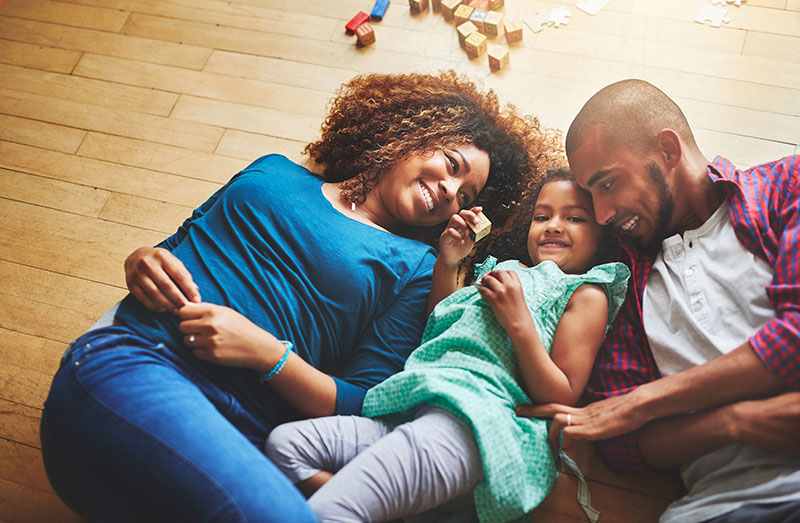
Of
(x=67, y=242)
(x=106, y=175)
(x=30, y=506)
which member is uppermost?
(x=106, y=175)

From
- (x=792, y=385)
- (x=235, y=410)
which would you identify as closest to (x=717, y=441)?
(x=792, y=385)

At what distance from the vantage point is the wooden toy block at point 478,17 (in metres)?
2.66

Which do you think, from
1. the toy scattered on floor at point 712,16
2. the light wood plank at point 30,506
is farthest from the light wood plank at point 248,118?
the toy scattered on floor at point 712,16

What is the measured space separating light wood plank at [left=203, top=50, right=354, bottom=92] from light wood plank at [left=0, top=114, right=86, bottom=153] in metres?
0.59

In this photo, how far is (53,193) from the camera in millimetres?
2430

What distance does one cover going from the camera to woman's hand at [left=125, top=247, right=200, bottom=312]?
63.6 inches

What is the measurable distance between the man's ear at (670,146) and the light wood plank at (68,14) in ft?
7.69

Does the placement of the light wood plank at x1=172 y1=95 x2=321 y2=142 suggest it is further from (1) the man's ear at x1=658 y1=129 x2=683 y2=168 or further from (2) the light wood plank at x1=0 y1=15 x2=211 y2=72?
(1) the man's ear at x1=658 y1=129 x2=683 y2=168

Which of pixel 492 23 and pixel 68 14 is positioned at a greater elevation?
pixel 492 23

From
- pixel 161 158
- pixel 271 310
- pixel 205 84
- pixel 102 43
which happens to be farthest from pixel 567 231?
pixel 102 43

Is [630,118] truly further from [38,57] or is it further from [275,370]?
[38,57]

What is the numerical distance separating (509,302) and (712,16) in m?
1.72

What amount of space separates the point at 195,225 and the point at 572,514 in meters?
1.29

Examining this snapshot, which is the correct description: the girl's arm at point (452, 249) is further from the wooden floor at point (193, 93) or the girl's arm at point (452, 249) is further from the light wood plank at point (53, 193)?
the light wood plank at point (53, 193)
